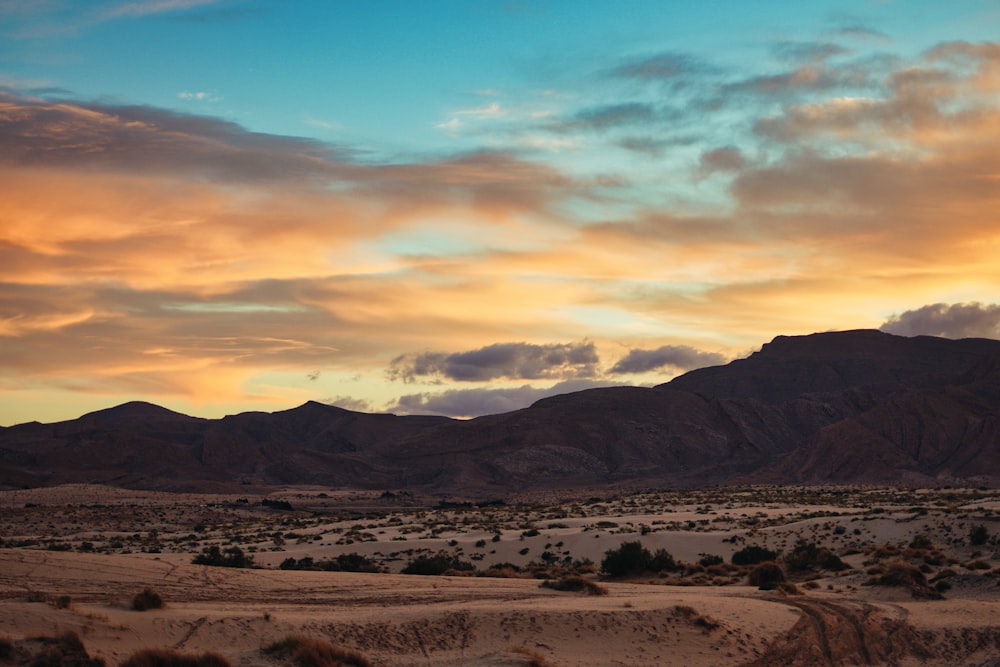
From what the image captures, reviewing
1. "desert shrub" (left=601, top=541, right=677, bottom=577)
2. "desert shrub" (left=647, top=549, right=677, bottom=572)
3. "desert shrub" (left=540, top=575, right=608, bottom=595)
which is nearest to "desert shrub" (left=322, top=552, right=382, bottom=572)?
"desert shrub" (left=601, top=541, right=677, bottom=577)

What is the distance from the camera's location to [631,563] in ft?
116

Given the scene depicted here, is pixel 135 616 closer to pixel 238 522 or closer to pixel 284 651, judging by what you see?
pixel 284 651

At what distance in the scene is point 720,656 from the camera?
21.9 meters

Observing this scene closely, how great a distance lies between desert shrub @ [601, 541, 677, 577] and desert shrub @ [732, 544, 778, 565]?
4.45m

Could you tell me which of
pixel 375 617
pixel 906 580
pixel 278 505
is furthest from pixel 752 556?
pixel 278 505

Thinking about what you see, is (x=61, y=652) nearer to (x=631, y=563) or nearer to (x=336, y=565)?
(x=336, y=565)

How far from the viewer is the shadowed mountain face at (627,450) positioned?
131625mm

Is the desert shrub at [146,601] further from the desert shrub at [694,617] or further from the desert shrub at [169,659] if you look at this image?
the desert shrub at [694,617]

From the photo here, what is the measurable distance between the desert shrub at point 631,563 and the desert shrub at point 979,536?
12.6 m

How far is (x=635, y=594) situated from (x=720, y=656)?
660cm

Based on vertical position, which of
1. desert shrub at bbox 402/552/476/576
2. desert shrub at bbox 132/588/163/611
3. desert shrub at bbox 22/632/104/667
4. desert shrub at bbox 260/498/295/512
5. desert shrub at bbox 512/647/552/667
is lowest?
desert shrub at bbox 260/498/295/512

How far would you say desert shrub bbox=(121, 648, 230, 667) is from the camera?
676 inches

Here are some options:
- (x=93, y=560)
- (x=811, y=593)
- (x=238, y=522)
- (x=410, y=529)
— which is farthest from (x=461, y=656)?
(x=238, y=522)

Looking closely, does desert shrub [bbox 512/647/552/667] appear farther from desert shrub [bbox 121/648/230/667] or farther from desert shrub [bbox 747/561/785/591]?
desert shrub [bbox 747/561/785/591]
